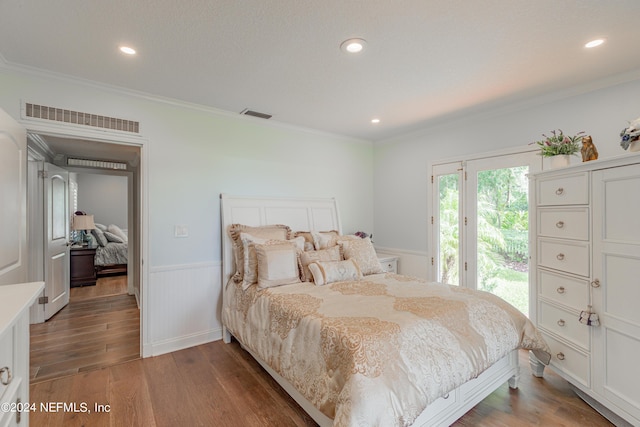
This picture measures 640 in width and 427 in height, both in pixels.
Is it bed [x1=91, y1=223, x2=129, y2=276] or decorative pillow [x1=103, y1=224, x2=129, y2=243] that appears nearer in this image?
bed [x1=91, y1=223, x2=129, y2=276]

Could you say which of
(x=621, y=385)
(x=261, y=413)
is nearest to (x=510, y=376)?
(x=621, y=385)

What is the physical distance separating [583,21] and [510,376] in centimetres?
248

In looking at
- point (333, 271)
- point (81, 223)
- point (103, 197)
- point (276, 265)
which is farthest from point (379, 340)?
point (103, 197)

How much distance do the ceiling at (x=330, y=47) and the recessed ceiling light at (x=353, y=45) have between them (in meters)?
0.04

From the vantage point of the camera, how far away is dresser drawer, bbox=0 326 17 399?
0.94 metres

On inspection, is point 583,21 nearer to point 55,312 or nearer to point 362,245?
point 362,245

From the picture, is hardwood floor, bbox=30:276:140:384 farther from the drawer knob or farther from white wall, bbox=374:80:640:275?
white wall, bbox=374:80:640:275

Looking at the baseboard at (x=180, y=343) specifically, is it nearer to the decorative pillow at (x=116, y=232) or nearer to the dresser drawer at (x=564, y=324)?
the dresser drawer at (x=564, y=324)

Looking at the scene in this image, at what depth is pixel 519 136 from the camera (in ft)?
→ 10.1

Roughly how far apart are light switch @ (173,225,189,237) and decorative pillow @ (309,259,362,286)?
1.40m

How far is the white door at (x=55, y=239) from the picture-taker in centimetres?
380

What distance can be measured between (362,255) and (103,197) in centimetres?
800

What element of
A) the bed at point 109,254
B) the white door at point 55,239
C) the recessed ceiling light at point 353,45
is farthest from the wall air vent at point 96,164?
the recessed ceiling light at point 353,45

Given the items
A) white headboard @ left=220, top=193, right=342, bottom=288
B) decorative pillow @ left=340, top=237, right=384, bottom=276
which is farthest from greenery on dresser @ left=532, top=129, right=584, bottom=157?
white headboard @ left=220, top=193, right=342, bottom=288
